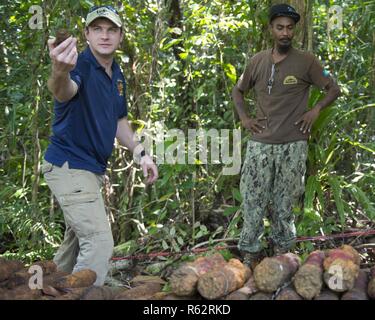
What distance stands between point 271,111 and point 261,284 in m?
1.71

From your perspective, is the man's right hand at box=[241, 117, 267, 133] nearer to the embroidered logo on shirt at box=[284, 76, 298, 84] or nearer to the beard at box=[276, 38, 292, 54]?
the embroidered logo on shirt at box=[284, 76, 298, 84]

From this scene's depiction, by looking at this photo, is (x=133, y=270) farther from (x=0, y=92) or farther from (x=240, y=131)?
(x=0, y=92)

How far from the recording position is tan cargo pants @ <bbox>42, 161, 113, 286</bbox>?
2609 millimetres

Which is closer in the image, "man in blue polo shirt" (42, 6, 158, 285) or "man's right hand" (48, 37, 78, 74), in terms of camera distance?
"man's right hand" (48, 37, 78, 74)

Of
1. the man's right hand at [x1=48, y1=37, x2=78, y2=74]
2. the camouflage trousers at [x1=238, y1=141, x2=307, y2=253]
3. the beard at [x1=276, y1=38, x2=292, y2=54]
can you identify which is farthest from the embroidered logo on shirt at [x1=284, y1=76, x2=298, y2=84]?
the man's right hand at [x1=48, y1=37, x2=78, y2=74]

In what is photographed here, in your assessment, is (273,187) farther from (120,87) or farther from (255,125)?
(120,87)

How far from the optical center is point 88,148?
9.22 ft

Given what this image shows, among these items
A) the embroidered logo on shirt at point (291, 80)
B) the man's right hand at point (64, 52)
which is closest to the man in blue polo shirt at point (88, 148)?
the man's right hand at point (64, 52)

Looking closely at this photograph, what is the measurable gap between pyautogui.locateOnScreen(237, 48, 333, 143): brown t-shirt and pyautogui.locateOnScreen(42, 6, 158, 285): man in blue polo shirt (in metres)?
0.97

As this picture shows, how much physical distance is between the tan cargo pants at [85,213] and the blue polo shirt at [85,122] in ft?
0.18

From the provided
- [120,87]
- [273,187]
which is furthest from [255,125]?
[120,87]

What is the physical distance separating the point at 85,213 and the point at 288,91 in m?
1.58

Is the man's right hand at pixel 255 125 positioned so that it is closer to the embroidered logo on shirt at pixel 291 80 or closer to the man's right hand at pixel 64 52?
the embroidered logo on shirt at pixel 291 80
